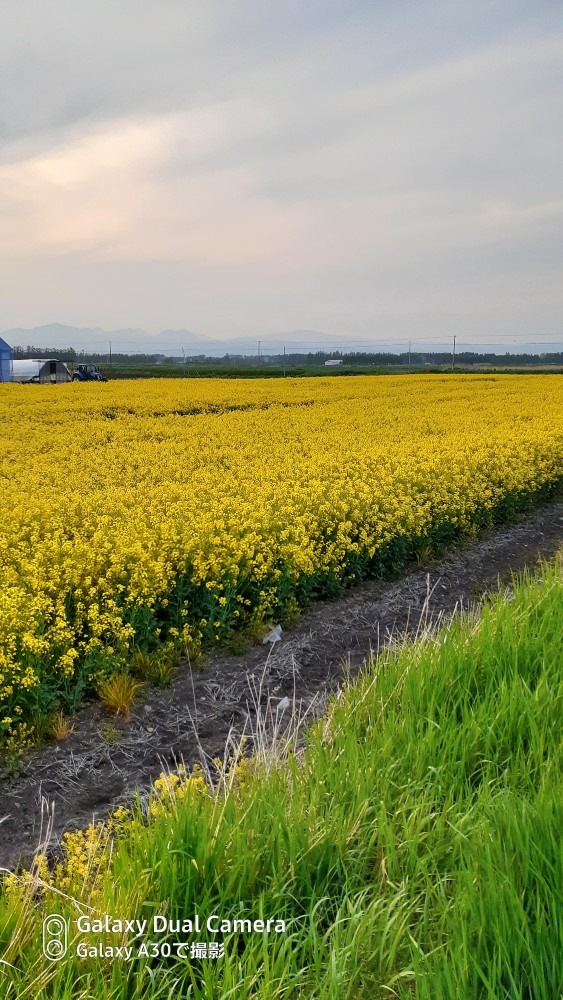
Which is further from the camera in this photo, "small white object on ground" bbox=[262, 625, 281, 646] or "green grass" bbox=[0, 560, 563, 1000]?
"small white object on ground" bbox=[262, 625, 281, 646]

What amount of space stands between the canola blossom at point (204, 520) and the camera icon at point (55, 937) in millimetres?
1840

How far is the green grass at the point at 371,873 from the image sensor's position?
1.67 metres

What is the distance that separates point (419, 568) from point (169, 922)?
18.2ft

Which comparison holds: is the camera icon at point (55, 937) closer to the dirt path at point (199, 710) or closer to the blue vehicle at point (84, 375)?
the dirt path at point (199, 710)

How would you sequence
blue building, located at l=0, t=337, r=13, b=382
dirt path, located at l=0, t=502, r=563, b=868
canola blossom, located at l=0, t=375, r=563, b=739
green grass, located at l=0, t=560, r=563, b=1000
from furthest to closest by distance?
blue building, located at l=0, t=337, r=13, b=382 → canola blossom, located at l=0, t=375, r=563, b=739 → dirt path, located at l=0, t=502, r=563, b=868 → green grass, located at l=0, t=560, r=563, b=1000

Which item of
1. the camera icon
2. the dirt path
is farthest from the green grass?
the dirt path

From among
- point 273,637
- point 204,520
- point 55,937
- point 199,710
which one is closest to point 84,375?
point 204,520

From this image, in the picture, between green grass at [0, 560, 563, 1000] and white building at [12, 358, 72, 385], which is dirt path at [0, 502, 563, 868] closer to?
green grass at [0, 560, 563, 1000]

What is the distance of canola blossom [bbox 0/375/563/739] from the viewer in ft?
14.7

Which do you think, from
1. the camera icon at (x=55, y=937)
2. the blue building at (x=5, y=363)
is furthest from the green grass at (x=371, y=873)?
the blue building at (x=5, y=363)

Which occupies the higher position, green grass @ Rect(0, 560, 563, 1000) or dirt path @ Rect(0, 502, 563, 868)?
green grass @ Rect(0, 560, 563, 1000)

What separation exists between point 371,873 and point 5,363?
40462 millimetres

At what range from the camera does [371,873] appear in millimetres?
2121

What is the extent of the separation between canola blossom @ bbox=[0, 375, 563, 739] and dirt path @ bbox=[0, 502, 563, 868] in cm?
25
